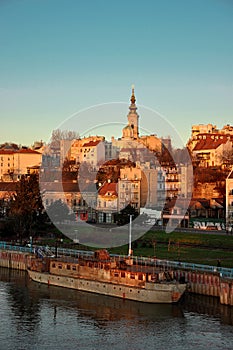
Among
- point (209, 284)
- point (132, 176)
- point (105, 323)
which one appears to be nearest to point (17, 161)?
point (132, 176)

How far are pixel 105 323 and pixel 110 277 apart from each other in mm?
9261

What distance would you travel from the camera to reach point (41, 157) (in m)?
163

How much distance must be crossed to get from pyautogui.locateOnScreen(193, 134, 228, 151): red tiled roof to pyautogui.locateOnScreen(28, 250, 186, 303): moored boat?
317ft

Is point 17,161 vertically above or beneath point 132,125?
beneath

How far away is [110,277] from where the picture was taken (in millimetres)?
54562

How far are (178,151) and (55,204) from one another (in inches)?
2122

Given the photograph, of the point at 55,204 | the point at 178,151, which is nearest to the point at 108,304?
the point at 55,204

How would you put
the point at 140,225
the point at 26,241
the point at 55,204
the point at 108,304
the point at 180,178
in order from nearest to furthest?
the point at 108,304
the point at 26,241
the point at 140,225
the point at 55,204
the point at 180,178

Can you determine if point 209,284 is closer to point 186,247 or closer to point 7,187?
point 186,247

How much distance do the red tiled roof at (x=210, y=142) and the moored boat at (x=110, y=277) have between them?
9647 cm

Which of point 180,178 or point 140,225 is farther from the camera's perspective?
point 180,178

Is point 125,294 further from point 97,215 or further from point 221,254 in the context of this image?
point 97,215

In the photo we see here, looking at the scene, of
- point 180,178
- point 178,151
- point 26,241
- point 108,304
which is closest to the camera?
A: point 108,304

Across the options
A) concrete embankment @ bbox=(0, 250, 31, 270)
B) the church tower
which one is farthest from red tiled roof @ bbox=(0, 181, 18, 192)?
concrete embankment @ bbox=(0, 250, 31, 270)
